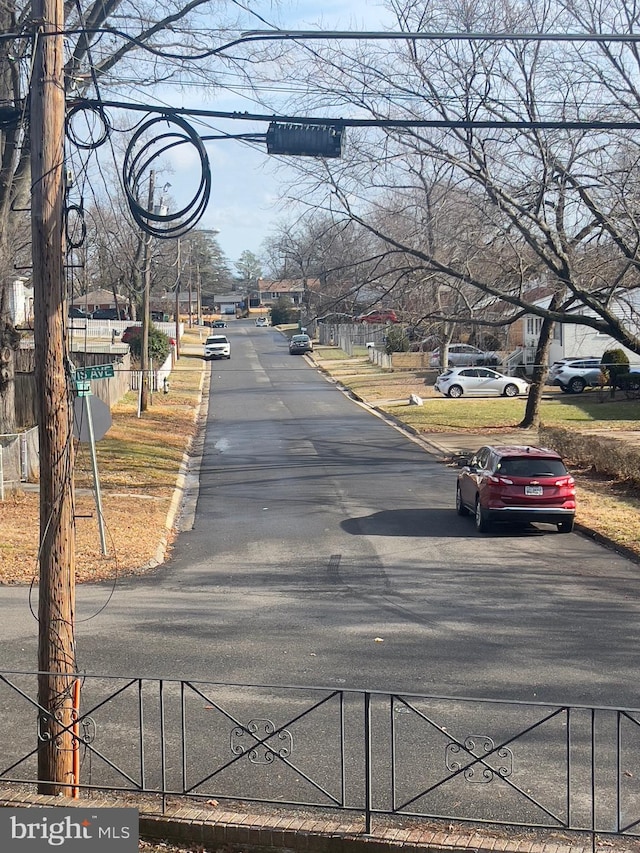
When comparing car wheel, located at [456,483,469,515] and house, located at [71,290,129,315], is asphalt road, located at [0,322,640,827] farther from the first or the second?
house, located at [71,290,129,315]

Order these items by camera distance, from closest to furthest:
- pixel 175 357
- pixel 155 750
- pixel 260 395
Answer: pixel 155 750 → pixel 260 395 → pixel 175 357

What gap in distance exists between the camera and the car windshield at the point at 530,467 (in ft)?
58.0

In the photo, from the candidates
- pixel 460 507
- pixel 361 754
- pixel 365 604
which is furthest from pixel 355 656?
pixel 460 507

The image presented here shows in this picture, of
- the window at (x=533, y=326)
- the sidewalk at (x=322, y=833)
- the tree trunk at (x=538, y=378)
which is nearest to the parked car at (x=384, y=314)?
the tree trunk at (x=538, y=378)

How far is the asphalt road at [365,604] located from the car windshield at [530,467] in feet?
3.85

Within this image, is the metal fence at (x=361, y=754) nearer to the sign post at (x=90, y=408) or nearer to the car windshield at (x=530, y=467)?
the sign post at (x=90, y=408)

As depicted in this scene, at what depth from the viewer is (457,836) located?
592 centimetres

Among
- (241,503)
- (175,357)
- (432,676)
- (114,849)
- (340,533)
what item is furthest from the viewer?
(175,357)

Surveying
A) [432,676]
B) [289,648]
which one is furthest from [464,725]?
[289,648]

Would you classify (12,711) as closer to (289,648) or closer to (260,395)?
(289,648)

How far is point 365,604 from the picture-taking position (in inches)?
509

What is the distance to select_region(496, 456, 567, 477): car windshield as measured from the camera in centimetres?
1769

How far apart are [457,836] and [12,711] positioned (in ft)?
15.1

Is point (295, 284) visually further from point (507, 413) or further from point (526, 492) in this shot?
point (526, 492)
